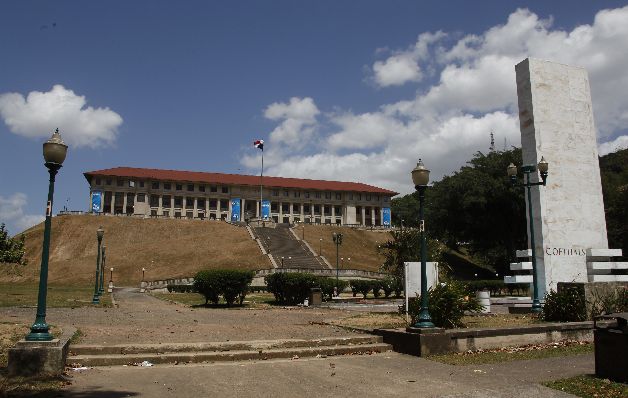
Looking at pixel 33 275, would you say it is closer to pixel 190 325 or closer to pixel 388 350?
pixel 190 325

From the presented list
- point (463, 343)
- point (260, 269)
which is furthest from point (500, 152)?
point (463, 343)

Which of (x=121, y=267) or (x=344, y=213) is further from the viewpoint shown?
(x=344, y=213)

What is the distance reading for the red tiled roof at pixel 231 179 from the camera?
117 metres

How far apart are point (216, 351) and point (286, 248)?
252ft

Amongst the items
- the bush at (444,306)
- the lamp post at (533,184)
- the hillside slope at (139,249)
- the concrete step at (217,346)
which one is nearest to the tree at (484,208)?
the hillside slope at (139,249)

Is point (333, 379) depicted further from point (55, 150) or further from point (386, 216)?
point (386, 216)

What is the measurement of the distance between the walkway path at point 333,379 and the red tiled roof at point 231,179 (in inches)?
4519

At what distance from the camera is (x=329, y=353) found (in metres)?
10.4

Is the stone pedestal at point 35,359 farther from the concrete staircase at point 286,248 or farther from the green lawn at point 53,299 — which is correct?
the concrete staircase at point 286,248

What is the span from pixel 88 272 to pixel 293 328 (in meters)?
69.9

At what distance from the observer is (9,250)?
42.3 metres

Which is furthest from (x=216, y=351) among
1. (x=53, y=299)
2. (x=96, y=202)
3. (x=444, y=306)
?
(x=96, y=202)

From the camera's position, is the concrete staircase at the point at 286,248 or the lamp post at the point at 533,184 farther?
the concrete staircase at the point at 286,248

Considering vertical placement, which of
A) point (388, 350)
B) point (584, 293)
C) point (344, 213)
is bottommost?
point (388, 350)
